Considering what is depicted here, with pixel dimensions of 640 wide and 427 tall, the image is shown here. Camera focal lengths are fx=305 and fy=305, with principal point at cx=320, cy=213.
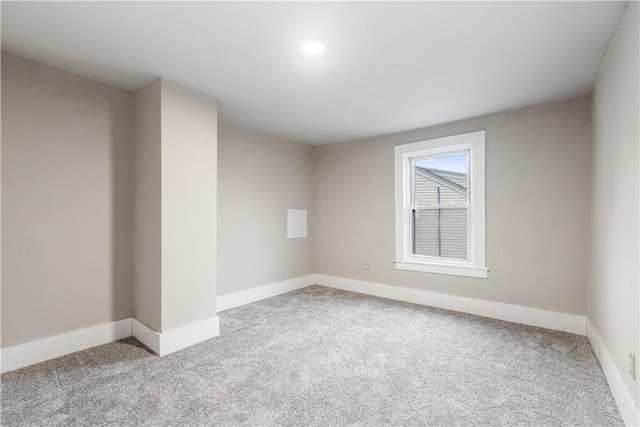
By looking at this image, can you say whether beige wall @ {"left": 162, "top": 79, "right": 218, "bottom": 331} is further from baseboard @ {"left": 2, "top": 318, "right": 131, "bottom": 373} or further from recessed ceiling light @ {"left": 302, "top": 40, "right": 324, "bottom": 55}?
recessed ceiling light @ {"left": 302, "top": 40, "right": 324, "bottom": 55}

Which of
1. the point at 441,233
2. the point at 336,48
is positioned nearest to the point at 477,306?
the point at 441,233

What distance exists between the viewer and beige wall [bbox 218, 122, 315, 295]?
12.2ft

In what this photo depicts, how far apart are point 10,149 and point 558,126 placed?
4.67 m

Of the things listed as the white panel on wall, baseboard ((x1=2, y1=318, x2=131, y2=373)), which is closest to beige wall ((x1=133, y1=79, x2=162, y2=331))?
baseboard ((x1=2, y1=318, x2=131, y2=373))

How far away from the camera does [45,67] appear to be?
2357 millimetres

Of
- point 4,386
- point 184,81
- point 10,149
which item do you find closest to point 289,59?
point 184,81

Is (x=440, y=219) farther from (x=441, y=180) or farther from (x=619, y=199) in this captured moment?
(x=619, y=199)

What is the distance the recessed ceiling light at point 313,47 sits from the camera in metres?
2.01

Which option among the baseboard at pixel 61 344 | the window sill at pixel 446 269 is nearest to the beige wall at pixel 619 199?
the window sill at pixel 446 269

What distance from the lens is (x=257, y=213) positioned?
4.10 metres

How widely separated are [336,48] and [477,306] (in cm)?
308

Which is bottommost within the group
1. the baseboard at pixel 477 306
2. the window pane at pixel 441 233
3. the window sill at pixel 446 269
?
the baseboard at pixel 477 306

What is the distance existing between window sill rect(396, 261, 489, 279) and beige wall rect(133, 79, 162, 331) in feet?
9.51

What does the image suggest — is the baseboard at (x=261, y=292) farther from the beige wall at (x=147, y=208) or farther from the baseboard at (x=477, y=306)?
the beige wall at (x=147, y=208)
